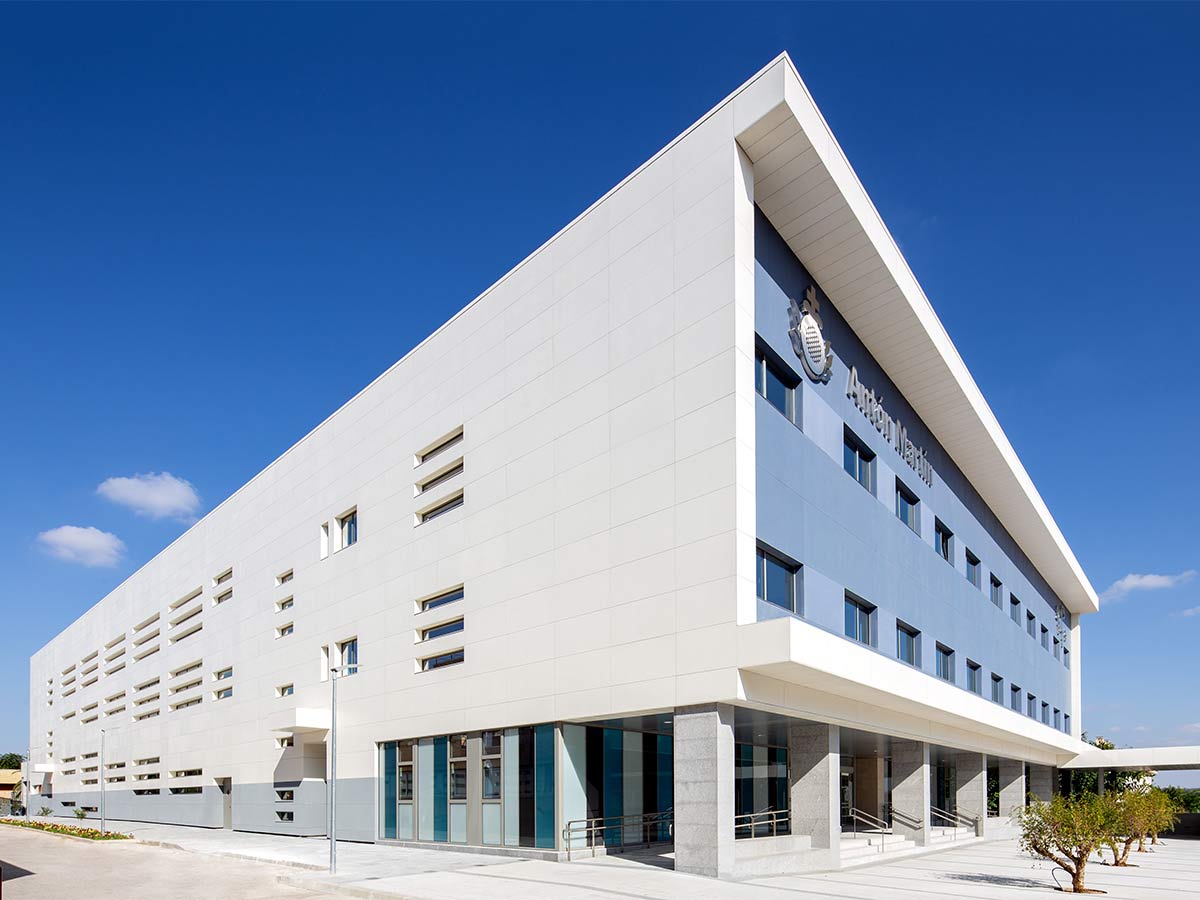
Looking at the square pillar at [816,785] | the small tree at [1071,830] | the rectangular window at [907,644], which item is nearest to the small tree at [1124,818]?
the small tree at [1071,830]

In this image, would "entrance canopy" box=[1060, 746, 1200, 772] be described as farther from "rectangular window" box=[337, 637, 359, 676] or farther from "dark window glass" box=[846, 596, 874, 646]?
"rectangular window" box=[337, 637, 359, 676]

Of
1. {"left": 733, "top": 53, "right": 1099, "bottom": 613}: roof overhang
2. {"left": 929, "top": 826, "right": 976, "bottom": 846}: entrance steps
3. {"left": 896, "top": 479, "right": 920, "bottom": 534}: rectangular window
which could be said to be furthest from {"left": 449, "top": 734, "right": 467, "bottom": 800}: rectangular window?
{"left": 733, "top": 53, "right": 1099, "bottom": 613}: roof overhang

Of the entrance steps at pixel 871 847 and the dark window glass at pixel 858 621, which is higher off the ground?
the dark window glass at pixel 858 621

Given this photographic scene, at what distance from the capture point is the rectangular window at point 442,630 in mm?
30297

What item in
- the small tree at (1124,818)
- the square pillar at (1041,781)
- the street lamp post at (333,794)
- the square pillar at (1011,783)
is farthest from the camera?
the square pillar at (1041,781)

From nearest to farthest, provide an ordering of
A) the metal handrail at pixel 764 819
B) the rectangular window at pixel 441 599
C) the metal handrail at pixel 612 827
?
the metal handrail at pixel 612 827 < the metal handrail at pixel 764 819 < the rectangular window at pixel 441 599

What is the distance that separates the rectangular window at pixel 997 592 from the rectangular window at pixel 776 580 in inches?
949

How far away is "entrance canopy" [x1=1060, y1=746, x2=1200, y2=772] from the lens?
48.4 m

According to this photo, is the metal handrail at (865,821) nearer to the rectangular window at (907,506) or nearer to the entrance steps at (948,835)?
the entrance steps at (948,835)

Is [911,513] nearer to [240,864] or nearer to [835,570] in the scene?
[835,570]

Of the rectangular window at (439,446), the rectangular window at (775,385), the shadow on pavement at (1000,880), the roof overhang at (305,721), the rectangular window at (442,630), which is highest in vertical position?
the rectangular window at (775,385)

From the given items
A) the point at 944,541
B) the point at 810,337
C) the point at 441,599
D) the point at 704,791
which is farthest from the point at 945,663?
the point at 704,791

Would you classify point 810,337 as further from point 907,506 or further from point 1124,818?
point 1124,818

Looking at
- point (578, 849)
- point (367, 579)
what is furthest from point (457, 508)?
point (578, 849)
